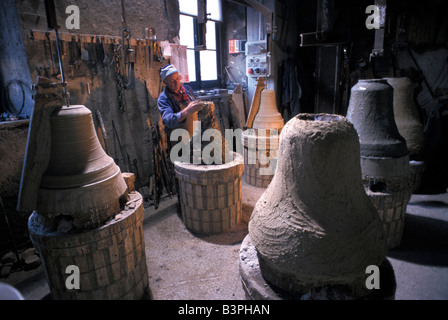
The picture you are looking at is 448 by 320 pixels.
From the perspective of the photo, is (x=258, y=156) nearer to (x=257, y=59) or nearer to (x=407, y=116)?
(x=407, y=116)

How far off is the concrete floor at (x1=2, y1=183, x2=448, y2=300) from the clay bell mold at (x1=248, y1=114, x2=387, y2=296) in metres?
1.52

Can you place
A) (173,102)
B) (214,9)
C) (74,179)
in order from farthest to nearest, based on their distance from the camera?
(214,9)
(173,102)
(74,179)

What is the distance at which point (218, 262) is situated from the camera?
11.4 feet

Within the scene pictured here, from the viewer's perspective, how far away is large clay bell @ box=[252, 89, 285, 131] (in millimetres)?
5418

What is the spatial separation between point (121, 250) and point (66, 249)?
1.44 feet

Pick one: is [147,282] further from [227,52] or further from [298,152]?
[227,52]

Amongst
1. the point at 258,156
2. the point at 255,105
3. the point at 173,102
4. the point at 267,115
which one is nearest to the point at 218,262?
the point at 258,156

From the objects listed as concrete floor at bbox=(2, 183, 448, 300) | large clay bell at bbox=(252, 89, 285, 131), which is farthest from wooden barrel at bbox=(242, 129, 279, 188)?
concrete floor at bbox=(2, 183, 448, 300)

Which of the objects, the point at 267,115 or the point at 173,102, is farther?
the point at 267,115

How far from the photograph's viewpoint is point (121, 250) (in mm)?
2533

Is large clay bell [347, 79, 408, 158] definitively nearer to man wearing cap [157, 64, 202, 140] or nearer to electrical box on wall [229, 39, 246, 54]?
man wearing cap [157, 64, 202, 140]

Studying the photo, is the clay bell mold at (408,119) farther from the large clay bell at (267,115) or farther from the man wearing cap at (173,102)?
the man wearing cap at (173,102)

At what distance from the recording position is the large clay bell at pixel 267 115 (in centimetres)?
542

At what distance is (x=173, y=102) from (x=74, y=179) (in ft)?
8.31
